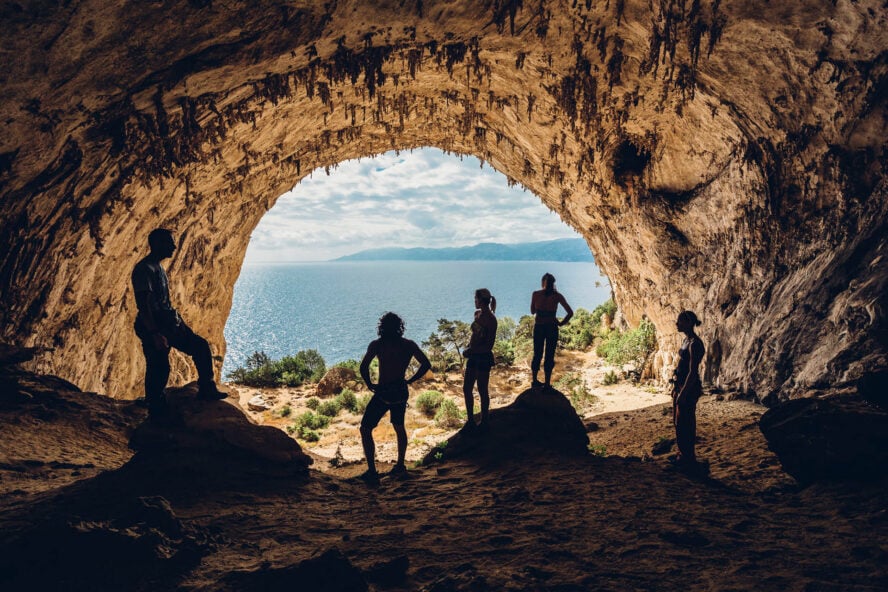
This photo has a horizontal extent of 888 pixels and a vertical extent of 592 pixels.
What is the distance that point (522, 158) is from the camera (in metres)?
15.6

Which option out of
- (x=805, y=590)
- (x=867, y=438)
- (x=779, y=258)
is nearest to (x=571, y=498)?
(x=805, y=590)

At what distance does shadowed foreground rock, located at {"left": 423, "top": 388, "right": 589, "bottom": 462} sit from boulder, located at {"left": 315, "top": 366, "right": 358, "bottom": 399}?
1800 cm

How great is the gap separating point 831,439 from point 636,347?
52.7 ft

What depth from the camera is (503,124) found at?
13883 mm

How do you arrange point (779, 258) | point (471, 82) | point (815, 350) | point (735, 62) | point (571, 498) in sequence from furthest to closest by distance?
point (471, 82)
point (779, 258)
point (735, 62)
point (815, 350)
point (571, 498)

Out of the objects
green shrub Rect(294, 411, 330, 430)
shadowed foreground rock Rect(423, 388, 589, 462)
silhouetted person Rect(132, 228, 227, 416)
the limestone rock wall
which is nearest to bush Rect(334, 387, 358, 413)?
green shrub Rect(294, 411, 330, 430)

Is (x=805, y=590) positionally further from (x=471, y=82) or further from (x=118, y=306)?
(x=118, y=306)

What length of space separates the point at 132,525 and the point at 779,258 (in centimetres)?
1269

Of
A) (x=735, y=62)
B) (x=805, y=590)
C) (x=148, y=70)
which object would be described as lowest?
(x=805, y=590)

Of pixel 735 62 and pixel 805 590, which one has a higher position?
pixel 735 62

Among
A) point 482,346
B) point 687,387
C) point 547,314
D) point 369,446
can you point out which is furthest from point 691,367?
point 369,446

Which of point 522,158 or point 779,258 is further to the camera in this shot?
point 522,158

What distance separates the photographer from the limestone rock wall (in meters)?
6.72

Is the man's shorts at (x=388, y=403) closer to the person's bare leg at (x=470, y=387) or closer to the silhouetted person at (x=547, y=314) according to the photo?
the person's bare leg at (x=470, y=387)
